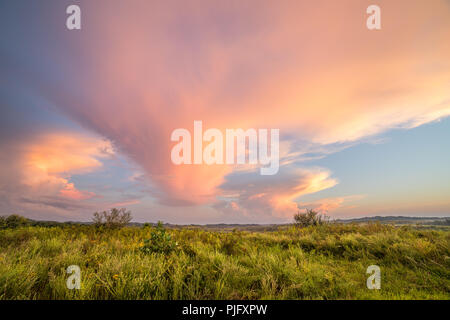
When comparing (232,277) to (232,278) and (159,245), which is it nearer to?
(232,278)

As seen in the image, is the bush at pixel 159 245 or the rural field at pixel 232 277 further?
the bush at pixel 159 245

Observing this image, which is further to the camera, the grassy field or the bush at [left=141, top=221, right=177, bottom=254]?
the bush at [left=141, top=221, right=177, bottom=254]

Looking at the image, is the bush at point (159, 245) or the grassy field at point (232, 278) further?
the bush at point (159, 245)

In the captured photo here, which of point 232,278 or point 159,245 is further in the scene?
point 159,245

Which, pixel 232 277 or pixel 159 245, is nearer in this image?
pixel 232 277

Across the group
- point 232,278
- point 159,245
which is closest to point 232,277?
point 232,278

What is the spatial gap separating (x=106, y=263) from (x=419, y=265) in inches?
299

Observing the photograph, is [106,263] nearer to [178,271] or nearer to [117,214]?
[178,271]

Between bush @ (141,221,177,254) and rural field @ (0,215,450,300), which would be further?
bush @ (141,221,177,254)

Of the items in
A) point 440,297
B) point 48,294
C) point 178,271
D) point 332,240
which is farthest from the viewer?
point 332,240

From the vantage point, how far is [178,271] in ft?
13.4
